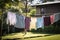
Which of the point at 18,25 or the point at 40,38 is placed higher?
the point at 18,25

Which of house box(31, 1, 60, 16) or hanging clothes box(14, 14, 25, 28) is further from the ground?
house box(31, 1, 60, 16)

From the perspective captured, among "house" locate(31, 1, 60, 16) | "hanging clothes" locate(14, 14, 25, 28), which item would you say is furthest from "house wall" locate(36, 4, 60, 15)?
"hanging clothes" locate(14, 14, 25, 28)

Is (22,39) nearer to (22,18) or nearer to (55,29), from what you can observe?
(22,18)

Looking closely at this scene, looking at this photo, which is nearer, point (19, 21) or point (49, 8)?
point (19, 21)

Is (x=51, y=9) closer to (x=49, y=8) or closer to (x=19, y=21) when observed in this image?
(x=49, y=8)

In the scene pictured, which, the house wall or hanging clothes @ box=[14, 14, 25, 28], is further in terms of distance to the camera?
the house wall

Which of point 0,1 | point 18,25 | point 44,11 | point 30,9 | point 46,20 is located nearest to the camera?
point 0,1

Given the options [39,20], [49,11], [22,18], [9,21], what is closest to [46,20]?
[39,20]

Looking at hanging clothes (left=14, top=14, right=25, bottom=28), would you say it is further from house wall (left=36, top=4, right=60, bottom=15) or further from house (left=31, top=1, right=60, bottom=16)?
house wall (left=36, top=4, right=60, bottom=15)

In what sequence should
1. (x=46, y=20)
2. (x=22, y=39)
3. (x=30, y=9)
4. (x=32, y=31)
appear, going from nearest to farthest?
(x=46, y=20)
(x=22, y=39)
(x=32, y=31)
(x=30, y=9)

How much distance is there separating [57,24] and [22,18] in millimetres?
8216

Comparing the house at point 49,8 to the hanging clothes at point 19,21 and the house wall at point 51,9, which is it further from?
the hanging clothes at point 19,21

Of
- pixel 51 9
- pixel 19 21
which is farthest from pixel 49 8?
pixel 19 21

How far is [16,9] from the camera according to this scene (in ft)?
67.9
